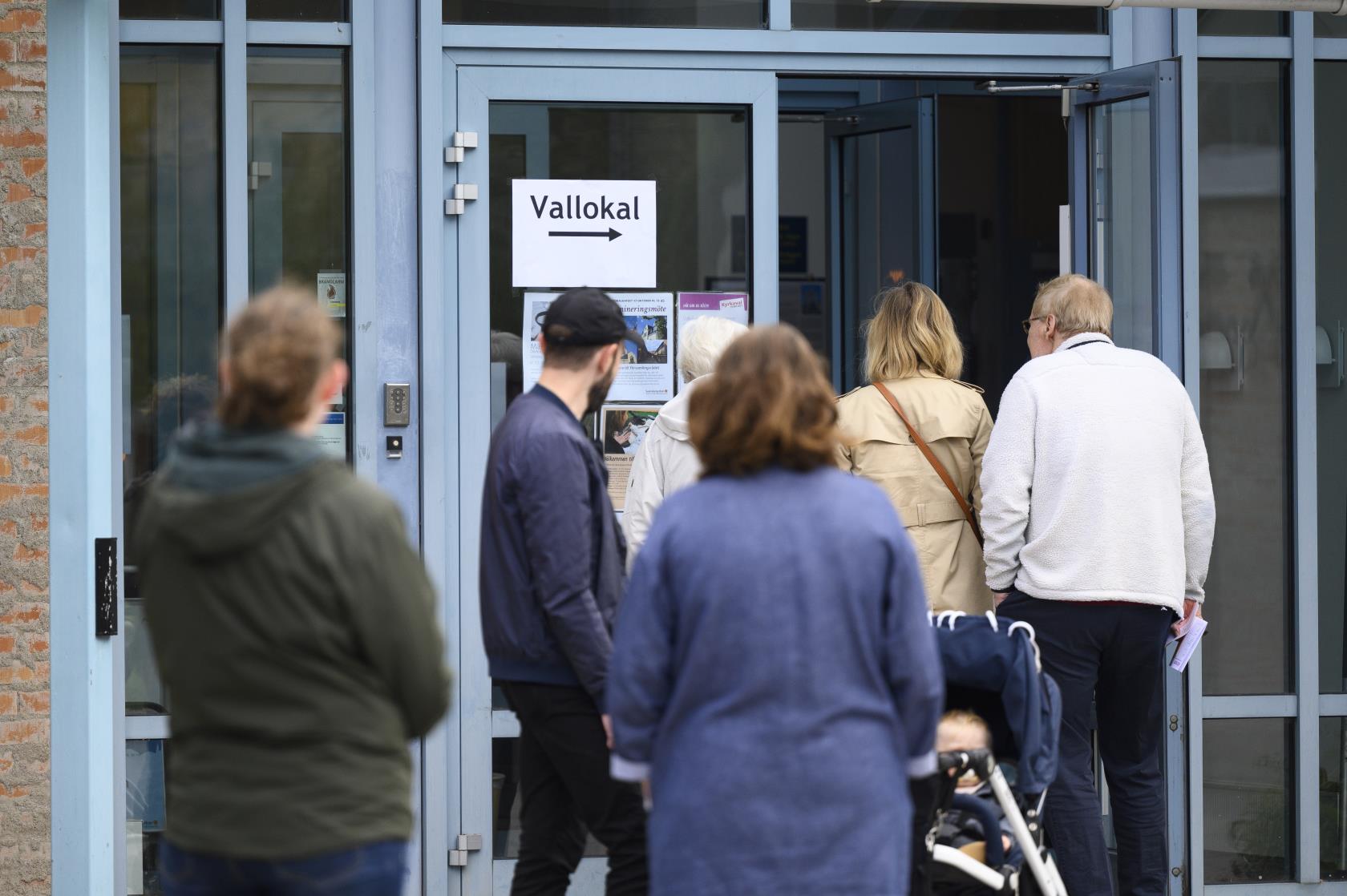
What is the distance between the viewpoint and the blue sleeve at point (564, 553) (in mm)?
3484

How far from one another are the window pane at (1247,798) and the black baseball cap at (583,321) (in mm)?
2921

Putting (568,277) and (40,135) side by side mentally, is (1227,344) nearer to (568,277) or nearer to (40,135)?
(568,277)

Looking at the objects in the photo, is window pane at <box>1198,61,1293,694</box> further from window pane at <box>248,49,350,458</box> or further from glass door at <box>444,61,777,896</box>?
window pane at <box>248,49,350,458</box>

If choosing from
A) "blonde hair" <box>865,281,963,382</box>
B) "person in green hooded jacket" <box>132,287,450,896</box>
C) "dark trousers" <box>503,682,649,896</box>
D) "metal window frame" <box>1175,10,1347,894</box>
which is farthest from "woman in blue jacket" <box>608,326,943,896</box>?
"metal window frame" <box>1175,10,1347,894</box>

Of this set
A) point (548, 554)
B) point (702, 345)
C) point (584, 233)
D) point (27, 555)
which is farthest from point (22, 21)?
point (548, 554)

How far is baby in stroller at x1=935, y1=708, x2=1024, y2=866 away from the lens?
12.5 ft

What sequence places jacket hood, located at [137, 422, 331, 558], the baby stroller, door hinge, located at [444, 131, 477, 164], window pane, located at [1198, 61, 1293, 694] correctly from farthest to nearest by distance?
window pane, located at [1198, 61, 1293, 694] < door hinge, located at [444, 131, 477, 164] < the baby stroller < jacket hood, located at [137, 422, 331, 558]

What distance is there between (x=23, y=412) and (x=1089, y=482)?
3010mm

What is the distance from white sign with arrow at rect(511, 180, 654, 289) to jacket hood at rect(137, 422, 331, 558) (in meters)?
2.88

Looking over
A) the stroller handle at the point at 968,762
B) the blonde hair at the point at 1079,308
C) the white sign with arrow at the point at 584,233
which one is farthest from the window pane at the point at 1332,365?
the stroller handle at the point at 968,762

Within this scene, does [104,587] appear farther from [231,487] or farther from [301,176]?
[231,487]

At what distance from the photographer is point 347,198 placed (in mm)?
5191

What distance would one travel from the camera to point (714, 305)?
5.41 m

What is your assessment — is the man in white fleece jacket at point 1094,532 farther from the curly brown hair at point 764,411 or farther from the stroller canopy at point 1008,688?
the curly brown hair at point 764,411
